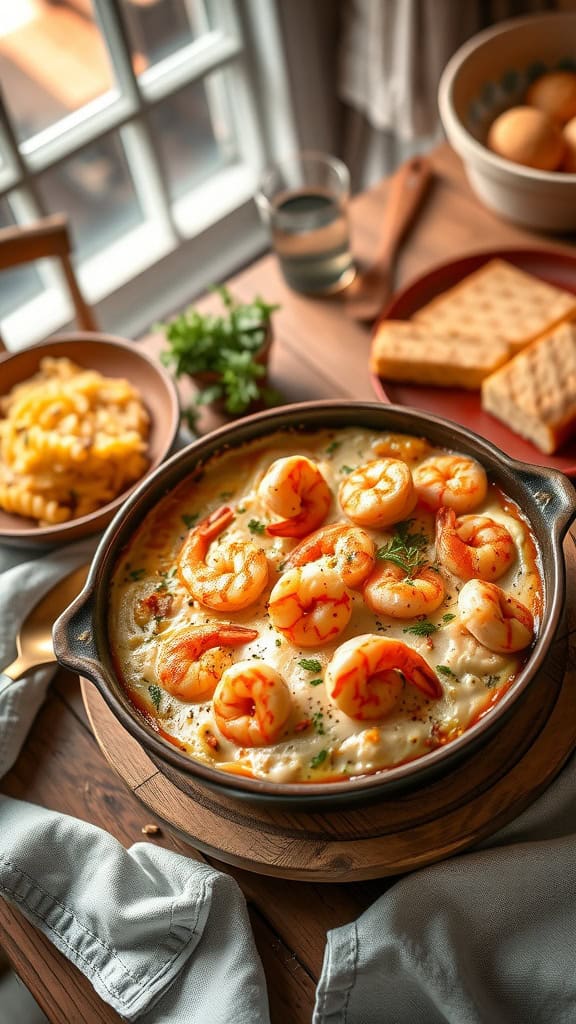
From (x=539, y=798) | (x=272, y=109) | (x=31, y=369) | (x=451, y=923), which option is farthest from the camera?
(x=272, y=109)

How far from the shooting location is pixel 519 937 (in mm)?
1518

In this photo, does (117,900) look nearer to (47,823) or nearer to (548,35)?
(47,823)

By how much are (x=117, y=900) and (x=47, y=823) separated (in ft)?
0.67

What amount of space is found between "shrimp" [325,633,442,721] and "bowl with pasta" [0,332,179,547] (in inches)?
28.6

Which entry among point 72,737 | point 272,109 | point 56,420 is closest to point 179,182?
point 272,109

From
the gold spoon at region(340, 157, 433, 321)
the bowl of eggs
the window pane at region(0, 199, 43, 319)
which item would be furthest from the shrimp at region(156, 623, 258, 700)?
the window pane at region(0, 199, 43, 319)

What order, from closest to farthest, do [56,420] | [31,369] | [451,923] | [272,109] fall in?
[451,923] < [56,420] < [31,369] < [272,109]

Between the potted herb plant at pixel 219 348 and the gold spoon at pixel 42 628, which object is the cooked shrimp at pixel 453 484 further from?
the gold spoon at pixel 42 628

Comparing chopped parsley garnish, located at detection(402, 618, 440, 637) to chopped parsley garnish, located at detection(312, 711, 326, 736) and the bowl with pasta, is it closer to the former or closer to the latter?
chopped parsley garnish, located at detection(312, 711, 326, 736)

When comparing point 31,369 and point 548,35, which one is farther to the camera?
point 548,35

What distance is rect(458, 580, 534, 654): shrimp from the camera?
157 centimetres

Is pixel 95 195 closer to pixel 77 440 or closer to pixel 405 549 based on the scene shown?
pixel 77 440

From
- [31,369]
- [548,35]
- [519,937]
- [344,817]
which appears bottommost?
[519,937]

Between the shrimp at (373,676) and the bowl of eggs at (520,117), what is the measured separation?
1.40 meters
